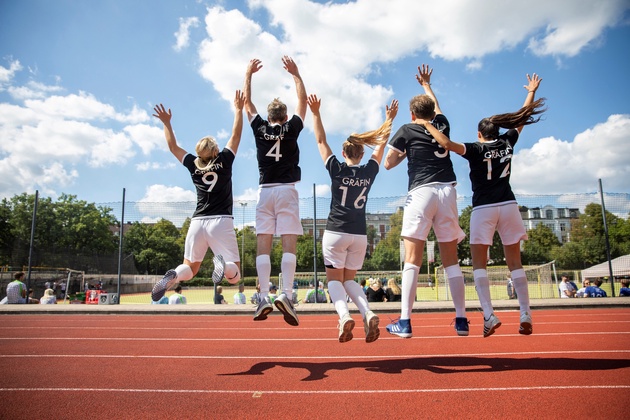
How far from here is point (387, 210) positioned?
56.6ft

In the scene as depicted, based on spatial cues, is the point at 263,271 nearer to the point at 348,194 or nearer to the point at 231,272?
the point at 231,272

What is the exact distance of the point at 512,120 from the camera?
520cm

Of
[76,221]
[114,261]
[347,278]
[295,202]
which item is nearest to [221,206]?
[295,202]

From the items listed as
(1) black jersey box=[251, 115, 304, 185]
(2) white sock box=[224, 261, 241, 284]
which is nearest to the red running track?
(2) white sock box=[224, 261, 241, 284]

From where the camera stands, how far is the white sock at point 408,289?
4.68 m

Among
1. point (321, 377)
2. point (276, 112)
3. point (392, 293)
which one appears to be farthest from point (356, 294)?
point (392, 293)

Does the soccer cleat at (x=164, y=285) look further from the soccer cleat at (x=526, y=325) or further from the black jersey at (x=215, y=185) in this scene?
the soccer cleat at (x=526, y=325)

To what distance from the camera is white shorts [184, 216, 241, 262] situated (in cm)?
502

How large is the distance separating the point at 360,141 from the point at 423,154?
78 cm

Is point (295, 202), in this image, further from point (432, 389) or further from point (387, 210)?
point (387, 210)

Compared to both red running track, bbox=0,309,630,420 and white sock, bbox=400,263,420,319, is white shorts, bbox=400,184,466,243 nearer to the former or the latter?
white sock, bbox=400,263,420,319

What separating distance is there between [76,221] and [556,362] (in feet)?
198

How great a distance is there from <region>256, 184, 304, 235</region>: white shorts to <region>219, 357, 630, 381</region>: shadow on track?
1554mm

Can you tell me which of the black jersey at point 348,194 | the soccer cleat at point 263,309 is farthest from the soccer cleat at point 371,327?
the soccer cleat at point 263,309
